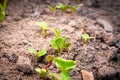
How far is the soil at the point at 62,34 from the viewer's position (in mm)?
1301

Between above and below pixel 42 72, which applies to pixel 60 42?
above

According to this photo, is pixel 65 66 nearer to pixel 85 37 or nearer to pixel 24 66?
pixel 24 66

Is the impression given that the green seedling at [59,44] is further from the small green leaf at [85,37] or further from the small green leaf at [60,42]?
the small green leaf at [85,37]

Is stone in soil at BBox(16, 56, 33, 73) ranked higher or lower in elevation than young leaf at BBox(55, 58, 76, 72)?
lower

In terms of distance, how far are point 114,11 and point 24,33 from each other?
103 centimetres

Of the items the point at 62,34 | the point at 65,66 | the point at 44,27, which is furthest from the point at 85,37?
the point at 65,66

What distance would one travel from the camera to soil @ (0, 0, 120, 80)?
130 cm

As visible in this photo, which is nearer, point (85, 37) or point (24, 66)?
point (24, 66)

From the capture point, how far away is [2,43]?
1483mm

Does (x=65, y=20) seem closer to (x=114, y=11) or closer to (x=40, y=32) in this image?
(x=40, y=32)

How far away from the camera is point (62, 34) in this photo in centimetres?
162

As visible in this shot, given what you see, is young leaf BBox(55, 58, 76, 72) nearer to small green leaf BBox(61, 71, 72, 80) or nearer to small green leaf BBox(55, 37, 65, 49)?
small green leaf BBox(61, 71, 72, 80)

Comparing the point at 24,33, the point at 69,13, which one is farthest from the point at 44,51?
the point at 69,13

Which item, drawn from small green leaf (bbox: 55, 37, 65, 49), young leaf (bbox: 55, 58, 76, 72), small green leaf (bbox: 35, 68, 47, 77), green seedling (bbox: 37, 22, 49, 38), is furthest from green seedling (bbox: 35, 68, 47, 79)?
green seedling (bbox: 37, 22, 49, 38)
